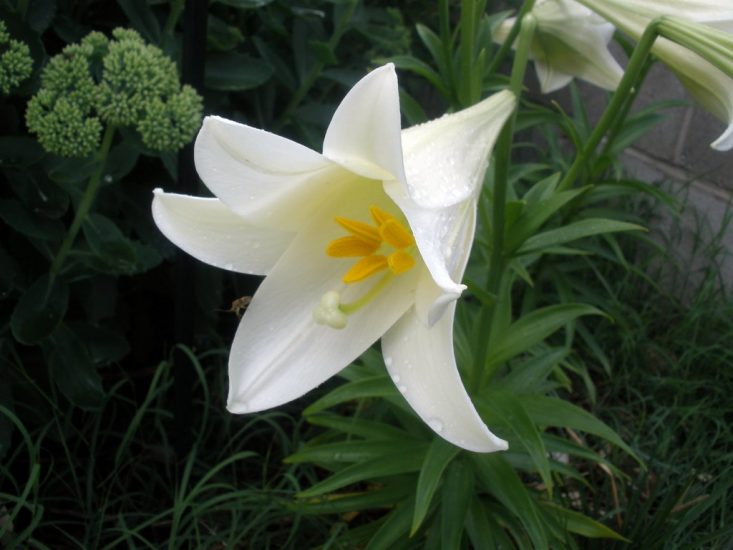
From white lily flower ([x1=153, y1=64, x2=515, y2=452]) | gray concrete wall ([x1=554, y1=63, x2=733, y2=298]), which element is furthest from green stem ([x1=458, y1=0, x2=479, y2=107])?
gray concrete wall ([x1=554, y1=63, x2=733, y2=298])

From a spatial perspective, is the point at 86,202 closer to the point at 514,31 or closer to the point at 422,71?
the point at 422,71

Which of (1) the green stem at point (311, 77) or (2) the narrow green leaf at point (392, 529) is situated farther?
(1) the green stem at point (311, 77)

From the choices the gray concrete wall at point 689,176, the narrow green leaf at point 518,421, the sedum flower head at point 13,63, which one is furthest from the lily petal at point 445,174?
the gray concrete wall at point 689,176

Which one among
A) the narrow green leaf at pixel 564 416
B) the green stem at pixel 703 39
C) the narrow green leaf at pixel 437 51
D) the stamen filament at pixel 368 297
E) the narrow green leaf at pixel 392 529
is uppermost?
the green stem at pixel 703 39

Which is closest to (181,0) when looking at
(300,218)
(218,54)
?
(218,54)

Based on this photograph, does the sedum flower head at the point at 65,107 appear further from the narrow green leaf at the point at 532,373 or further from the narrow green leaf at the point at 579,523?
the narrow green leaf at the point at 579,523

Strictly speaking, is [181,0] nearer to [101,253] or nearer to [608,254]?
[101,253]
